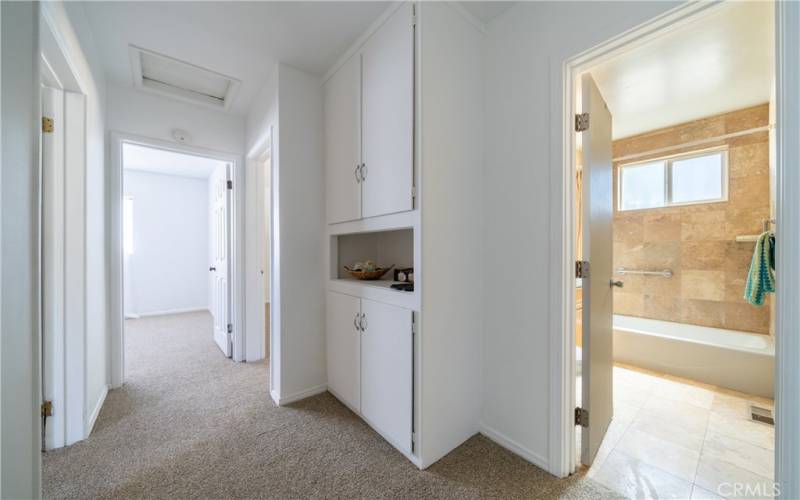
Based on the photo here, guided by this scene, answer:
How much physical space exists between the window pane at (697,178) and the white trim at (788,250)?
2.94 m

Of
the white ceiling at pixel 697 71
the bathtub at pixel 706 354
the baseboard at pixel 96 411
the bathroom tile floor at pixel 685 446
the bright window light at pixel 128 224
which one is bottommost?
the bathroom tile floor at pixel 685 446

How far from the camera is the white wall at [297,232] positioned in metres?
2.11

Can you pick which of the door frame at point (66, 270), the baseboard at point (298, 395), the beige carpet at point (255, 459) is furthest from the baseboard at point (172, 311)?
the baseboard at point (298, 395)

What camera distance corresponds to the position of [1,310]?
74cm

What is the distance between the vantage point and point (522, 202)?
1.57 meters

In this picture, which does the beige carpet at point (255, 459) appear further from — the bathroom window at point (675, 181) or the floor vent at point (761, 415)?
the bathroom window at point (675, 181)

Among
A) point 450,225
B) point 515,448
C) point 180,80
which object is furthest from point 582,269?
point 180,80

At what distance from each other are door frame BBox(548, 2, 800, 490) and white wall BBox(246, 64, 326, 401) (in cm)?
158

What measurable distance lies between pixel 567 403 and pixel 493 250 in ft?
2.72

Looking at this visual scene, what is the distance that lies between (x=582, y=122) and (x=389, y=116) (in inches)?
38.7

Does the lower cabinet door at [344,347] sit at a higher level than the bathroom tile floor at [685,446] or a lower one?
higher

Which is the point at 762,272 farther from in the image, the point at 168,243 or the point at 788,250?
the point at 168,243

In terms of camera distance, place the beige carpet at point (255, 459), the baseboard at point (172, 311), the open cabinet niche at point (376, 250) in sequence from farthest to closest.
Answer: the baseboard at point (172, 311) → the open cabinet niche at point (376, 250) → the beige carpet at point (255, 459)

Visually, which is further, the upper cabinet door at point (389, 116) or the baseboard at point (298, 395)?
the baseboard at point (298, 395)
